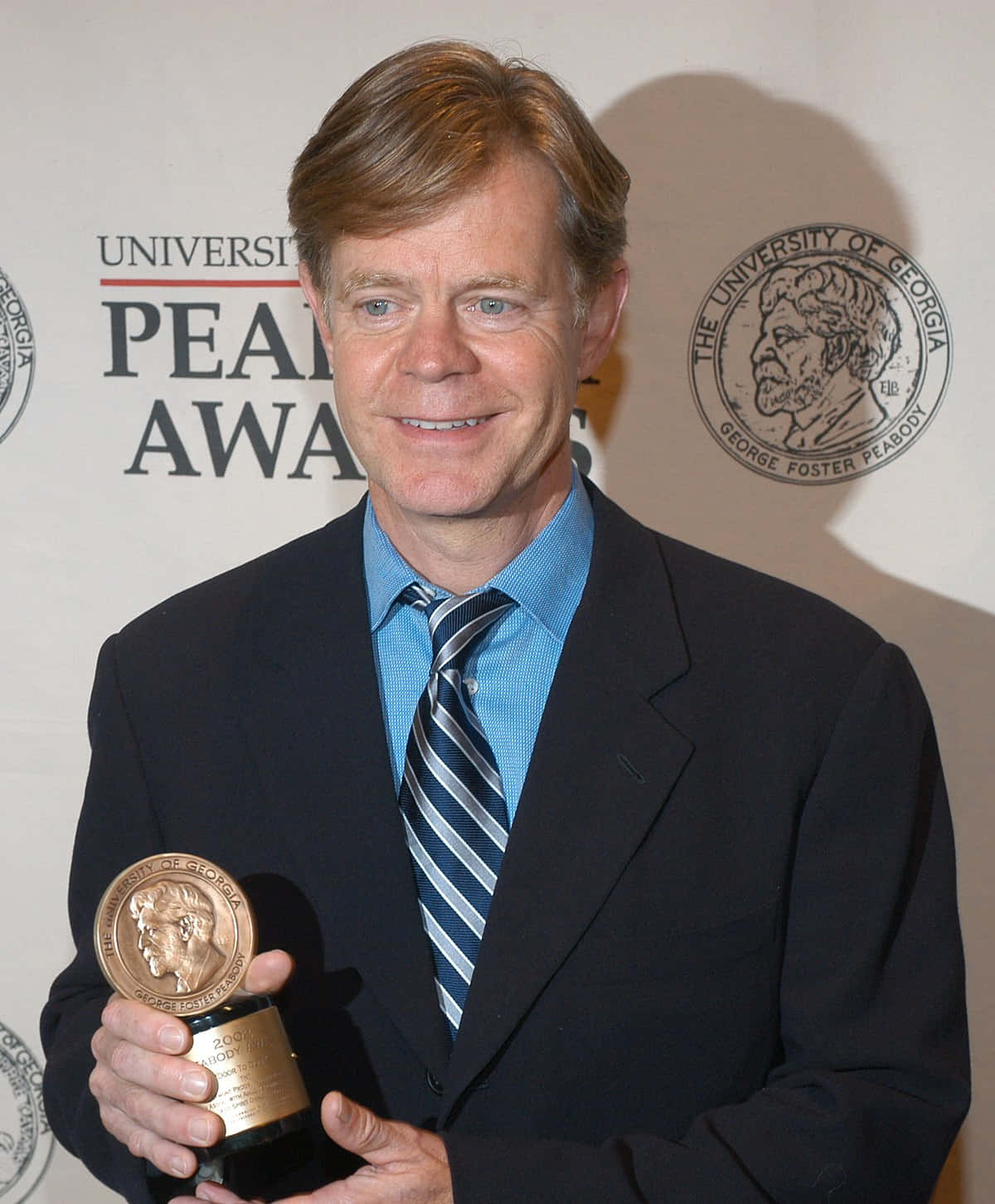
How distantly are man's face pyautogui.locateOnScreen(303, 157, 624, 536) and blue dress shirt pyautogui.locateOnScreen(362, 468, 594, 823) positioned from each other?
76mm

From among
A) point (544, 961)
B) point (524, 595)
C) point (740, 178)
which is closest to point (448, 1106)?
point (544, 961)

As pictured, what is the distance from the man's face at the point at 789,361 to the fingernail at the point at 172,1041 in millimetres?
1255

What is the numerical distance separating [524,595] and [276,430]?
0.80 m

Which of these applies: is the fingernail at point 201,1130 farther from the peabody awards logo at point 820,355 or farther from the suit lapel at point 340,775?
the peabody awards logo at point 820,355

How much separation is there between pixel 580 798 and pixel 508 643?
0.18 metres

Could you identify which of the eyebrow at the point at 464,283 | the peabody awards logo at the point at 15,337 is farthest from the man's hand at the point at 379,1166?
the peabody awards logo at the point at 15,337

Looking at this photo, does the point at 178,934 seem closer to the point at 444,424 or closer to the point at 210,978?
the point at 210,978

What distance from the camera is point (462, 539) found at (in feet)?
4.56

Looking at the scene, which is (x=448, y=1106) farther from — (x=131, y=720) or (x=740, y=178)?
(x=740, y=178)

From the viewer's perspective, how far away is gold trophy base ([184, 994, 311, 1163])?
3.57 ft

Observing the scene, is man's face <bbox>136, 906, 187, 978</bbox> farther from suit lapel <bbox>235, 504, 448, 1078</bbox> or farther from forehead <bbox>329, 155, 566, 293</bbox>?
forehead <bbox>329, 155, 566, 293</bbox>

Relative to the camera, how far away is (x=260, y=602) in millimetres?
1472

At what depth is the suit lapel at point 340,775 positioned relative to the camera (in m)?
1.27

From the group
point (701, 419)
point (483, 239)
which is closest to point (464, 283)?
point (483, 239)
